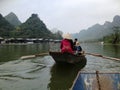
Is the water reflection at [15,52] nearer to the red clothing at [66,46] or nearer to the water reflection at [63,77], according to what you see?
the water reflection at [63,77]

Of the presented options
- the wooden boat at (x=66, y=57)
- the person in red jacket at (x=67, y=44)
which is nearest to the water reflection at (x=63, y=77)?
the wooden boat at (x=66, y=57)

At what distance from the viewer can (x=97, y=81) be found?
271 inches

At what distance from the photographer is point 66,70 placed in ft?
43.7

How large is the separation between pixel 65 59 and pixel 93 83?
647cm

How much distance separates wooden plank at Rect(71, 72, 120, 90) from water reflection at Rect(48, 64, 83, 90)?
2.32 metres

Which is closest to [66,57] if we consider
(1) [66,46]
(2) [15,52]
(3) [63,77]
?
(1) [66,46]

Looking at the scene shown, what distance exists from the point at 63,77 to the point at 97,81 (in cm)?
460

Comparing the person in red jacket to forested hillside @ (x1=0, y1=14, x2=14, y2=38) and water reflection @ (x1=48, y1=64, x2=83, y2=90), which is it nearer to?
water reflection @ (x1=48, y1=64, x2=83, y2=90)

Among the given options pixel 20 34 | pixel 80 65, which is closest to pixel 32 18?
pixel 20 34

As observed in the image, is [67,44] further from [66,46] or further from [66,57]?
[66,57]

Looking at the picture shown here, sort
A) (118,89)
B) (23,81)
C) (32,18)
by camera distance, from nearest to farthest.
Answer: (118,89), (23,81), (32,18)

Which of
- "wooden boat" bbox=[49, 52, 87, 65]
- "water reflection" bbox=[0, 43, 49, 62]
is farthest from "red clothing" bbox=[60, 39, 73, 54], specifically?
"water reflection" bbox=[0, 43, 49, 62]

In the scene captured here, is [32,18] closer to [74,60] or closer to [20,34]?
[20,34]

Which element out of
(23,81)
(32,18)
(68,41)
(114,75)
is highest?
(32,18)
